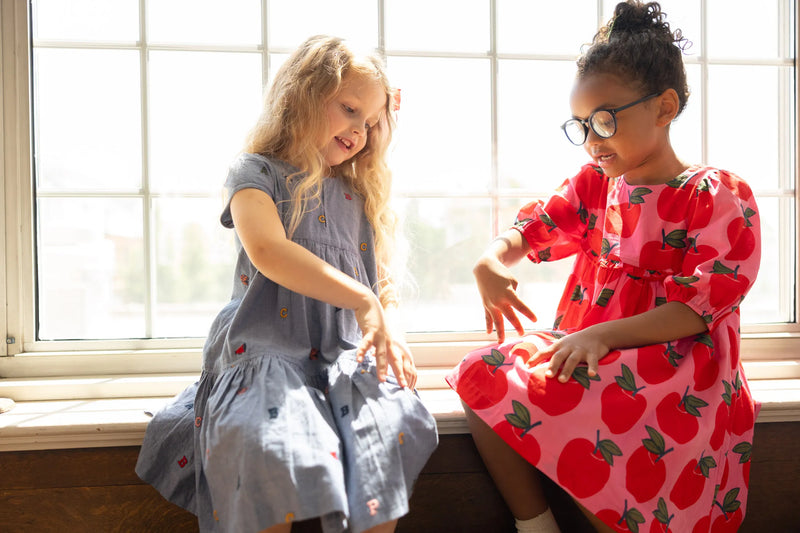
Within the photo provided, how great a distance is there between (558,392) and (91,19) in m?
1.56

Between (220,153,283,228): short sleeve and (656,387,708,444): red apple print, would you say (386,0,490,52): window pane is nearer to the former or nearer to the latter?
(220,153,283,228): short sleeve

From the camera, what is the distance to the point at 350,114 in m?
1.38

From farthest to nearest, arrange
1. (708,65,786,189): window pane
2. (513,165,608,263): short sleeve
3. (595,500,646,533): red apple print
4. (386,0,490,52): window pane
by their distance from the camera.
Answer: (708,65,786,189): window pane < (386,0,490,52): window pane < (513,165,608,263): short sleeve < (595,500,646,533): red apple print

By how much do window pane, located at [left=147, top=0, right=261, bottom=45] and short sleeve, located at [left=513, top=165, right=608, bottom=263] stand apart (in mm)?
922

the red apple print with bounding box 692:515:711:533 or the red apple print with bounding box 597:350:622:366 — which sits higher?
the red apple print with bounding box 597:350:622:366

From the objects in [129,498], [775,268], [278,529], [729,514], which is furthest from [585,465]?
[775,268]

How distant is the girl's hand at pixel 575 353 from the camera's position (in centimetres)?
119

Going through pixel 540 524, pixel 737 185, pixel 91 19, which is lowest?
pixel 540 524

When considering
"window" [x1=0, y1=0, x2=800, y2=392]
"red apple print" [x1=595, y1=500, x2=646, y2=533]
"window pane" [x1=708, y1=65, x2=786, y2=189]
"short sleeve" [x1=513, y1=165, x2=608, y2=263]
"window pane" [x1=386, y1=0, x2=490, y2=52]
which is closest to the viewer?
"red apple print" [x1=595, y1=500, x2=646, y2=533]

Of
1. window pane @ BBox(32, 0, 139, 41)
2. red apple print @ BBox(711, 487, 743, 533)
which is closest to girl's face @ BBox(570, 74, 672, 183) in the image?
red apple print @ BBox(711, 487, 743, 533)

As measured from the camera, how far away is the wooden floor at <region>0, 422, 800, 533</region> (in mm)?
1355

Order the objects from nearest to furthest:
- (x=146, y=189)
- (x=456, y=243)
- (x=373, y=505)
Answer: (x=373, y=505) → (x=146, y=189) → (x=456, y=243)

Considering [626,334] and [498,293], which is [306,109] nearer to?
[498,293]

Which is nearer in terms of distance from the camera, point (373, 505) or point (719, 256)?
point (373, 505)
